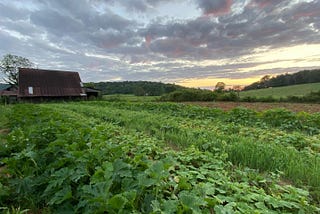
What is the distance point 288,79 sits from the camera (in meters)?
42.6

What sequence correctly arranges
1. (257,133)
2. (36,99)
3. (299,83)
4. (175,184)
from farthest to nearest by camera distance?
(299,83) < (36,99) < (257,133) < (175,184)

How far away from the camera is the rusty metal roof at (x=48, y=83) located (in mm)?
35509

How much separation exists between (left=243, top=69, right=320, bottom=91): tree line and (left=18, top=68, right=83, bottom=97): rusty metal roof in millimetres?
37424

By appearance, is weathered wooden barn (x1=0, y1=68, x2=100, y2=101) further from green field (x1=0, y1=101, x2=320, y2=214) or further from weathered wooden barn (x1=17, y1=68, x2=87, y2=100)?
green field (x1=0, y1=101, x2=320, y2=214)

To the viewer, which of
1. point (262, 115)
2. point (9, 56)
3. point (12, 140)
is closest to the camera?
point (12, 140)

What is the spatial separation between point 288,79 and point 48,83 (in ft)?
158

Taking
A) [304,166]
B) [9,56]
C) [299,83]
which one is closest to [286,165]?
[304,166]

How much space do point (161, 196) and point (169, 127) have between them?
180 inches

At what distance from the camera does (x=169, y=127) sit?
639 centimetres

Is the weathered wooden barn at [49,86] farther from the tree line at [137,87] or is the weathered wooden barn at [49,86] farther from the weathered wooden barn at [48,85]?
the tree line at [137,87]

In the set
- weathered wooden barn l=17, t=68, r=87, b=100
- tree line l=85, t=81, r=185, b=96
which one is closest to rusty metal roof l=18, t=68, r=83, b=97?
weathered wooden barn l=17, t=68, r=87, b=100

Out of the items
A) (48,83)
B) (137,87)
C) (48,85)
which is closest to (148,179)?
(48,85)

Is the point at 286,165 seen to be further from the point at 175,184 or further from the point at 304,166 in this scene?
the point at 175,184

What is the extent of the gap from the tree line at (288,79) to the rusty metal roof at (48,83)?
1473 inches
